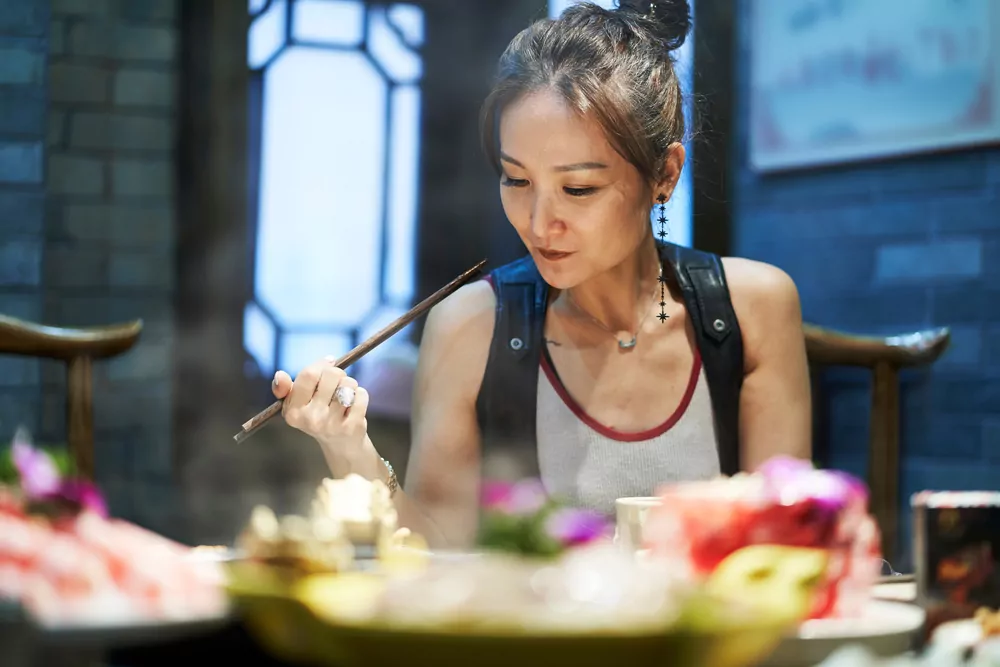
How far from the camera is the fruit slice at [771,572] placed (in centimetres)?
57

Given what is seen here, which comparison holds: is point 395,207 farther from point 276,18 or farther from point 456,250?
point 276,18

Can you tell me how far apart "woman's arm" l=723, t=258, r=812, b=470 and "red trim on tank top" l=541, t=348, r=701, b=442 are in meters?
0.08

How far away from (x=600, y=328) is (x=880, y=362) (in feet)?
1.71

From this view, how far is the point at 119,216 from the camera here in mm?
2801

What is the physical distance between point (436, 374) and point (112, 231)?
144 cm

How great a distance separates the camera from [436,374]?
5.40 feet

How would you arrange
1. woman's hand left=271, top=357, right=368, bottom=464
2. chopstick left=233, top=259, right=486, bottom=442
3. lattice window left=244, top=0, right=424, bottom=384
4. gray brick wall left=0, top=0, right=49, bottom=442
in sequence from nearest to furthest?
chopstick left=233, top=259, right=486, bottom=442 < woman's hand left=271, top=357, right=368, bottom=464 < gray brick wall left=0, top=0, right=49, bottom=442 < lattice window left=244, top=0, right=424, bottom=384

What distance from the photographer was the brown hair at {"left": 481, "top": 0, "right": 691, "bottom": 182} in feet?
4.86

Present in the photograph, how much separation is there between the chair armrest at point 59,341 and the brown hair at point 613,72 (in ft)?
1.92

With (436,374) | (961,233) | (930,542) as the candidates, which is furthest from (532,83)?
(961,233)

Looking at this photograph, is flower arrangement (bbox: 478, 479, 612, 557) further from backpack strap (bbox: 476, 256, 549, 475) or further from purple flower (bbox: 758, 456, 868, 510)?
backpack strap (bbox: 476, 256, 549, 475)

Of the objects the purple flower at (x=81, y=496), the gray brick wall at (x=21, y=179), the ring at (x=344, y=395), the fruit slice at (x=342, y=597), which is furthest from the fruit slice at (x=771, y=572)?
the gray brick wall at (x=21, y=179)

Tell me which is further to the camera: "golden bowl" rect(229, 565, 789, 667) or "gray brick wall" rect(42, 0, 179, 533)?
"gray brick wall" rect(42, 0, 179, 533)

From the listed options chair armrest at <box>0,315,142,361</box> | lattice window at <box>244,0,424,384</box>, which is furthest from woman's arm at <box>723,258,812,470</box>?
lattice window at <box>244,0,424,384</box>
